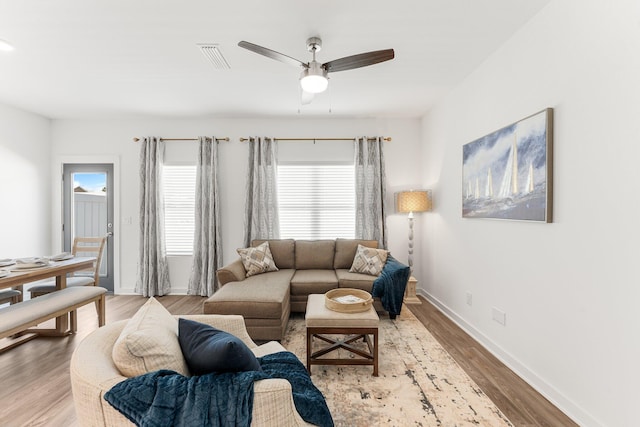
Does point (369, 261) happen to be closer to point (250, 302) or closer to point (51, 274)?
point (250, 302)

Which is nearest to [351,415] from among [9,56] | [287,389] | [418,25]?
[287,389]

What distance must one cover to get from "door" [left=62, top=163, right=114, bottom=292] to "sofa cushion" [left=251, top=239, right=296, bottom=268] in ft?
8.23

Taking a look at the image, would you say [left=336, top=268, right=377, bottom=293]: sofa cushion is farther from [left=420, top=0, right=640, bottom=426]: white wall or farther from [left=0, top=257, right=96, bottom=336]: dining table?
[left=0, top=257, right=96, bottom=336]: dining table

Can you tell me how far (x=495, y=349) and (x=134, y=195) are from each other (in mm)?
5218

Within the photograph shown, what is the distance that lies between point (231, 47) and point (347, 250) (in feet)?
9.24

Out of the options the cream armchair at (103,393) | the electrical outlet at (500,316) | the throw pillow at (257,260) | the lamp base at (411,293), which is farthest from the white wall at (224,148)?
the cream armchair at (103,393)

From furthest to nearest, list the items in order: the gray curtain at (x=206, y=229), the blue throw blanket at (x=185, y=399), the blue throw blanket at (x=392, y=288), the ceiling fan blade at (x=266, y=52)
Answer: the gray curtain at (x=206, y=229)
the blue throw blanket at (x=392, y=288)
the ceiling fan blade at (x=266, y=52)
the blue throw blanket at (x=185, y=399)

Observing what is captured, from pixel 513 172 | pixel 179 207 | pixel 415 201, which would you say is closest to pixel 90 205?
pixel 179 207

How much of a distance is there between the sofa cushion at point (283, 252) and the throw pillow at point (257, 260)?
0.14m

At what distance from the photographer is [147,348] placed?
3.72 feet

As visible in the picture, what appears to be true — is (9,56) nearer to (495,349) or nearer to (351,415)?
(351,415)

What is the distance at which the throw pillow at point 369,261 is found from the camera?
371cm

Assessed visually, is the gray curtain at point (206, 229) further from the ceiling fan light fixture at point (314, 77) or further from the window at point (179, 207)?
the ceiling fan light fixture at point (314, 77)

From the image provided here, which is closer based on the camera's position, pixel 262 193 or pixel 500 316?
pixel 500 316
